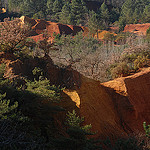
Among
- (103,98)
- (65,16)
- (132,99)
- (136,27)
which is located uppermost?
(103,98)

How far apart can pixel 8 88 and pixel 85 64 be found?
Result: 866 cm

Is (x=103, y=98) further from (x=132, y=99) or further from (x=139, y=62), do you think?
(x=139, y=62)

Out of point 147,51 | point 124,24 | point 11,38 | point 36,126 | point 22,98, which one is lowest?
point 124,24

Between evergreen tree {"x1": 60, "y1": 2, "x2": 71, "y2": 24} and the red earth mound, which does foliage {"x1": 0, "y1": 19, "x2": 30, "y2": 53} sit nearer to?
evergreen tree {"x1": 60, "y1": 2, "x2": 71, "y2": 24}

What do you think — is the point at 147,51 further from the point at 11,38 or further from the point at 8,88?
the point at 8,88

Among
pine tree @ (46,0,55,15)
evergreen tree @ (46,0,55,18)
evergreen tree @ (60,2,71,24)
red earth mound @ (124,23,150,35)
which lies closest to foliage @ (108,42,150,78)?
red earth mound @ (124,23,150,35)

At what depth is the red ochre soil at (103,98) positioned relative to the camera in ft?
21.3

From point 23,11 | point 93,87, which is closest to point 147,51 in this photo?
point 93,87

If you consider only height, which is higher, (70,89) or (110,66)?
(70,89)

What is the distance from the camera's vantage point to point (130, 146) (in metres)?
4.67

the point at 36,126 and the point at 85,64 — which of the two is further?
the point at 85,64

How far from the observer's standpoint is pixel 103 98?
28.5ft

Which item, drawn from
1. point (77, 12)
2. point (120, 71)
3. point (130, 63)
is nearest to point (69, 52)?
point (120, 71)


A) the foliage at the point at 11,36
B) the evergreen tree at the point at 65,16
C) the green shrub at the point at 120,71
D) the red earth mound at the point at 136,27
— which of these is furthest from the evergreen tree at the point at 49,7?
the foliage at the point at 11,36
